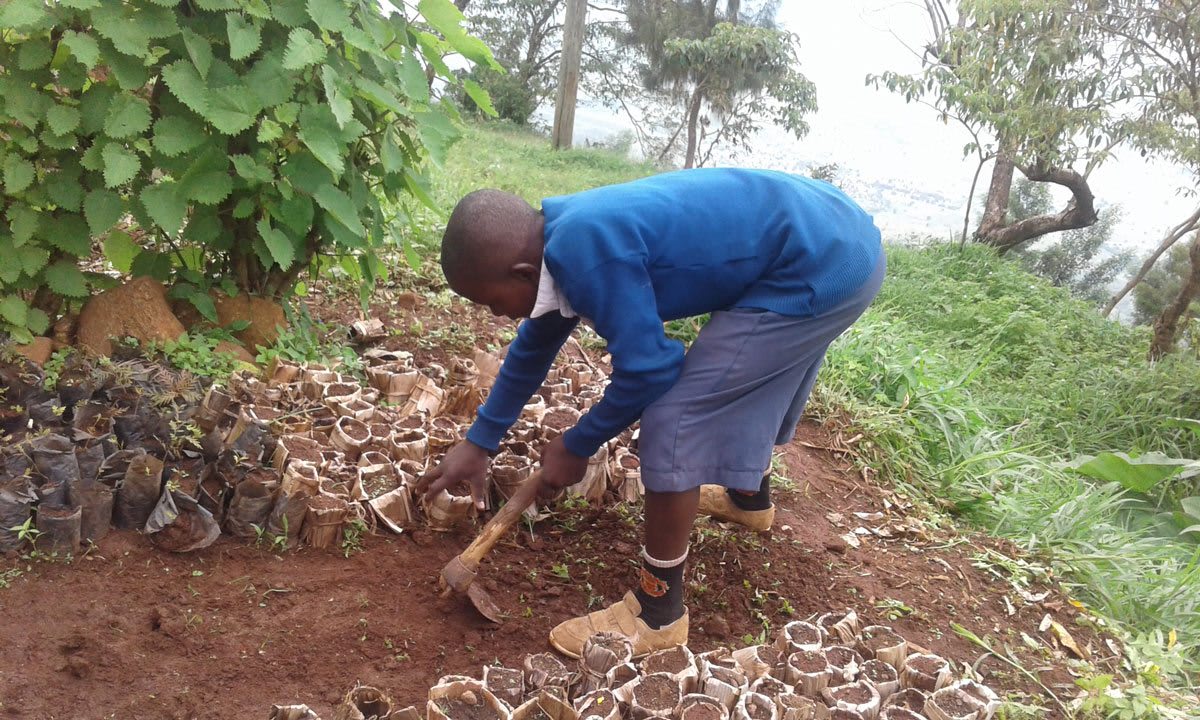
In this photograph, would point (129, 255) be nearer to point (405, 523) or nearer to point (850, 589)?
point (405, 523)

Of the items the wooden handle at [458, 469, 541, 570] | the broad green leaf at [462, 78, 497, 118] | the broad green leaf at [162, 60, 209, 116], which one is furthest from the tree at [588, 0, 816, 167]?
the wooden handle at [458, 469, 541, 570]

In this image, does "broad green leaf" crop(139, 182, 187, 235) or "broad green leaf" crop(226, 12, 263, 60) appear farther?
"broad green leaf" crop(139, 182, 187, 235)

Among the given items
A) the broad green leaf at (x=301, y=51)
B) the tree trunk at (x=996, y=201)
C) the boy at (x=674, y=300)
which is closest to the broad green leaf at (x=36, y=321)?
the broad green leaf at (x=301, y=51)

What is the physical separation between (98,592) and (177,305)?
4.49 feet

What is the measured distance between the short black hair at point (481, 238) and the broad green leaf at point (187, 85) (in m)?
1.21

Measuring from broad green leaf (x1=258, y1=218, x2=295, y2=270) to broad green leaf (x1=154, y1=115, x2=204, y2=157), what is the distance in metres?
0.32

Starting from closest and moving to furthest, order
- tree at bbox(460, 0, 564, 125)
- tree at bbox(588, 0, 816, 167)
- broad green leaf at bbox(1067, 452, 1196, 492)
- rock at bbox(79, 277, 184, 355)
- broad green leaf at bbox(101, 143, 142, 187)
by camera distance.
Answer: broad green leaf at bbox(101, 143, 142, 187) < rock at bbox(79, 277, 184, 355) < broad green leaf at bbox(1067, 452, 1196, 492) < tree at bbox(588, 0, 816, 167) < tree at bbox(460, 0, 564, 125)

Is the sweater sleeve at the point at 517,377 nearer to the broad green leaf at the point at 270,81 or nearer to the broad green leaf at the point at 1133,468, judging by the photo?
the broad green leaf at the point at 270,81

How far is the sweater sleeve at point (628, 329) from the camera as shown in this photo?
5.87 feet

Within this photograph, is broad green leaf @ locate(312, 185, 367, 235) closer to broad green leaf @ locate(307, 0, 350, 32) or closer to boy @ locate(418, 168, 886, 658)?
broad green leaf @ locate(307, 0, 350, 32)

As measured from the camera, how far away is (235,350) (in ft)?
9.75

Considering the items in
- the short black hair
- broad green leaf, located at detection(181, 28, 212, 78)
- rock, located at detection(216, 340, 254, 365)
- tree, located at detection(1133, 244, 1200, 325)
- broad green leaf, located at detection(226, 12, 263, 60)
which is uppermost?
broad green leaf, located at detection(226, 12, 263, 60)

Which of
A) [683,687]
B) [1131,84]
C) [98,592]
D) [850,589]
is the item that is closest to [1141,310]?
→ [1131,84]

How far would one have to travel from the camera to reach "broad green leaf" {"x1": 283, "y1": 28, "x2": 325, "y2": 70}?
2439mm
